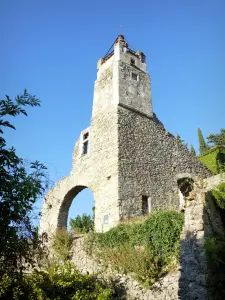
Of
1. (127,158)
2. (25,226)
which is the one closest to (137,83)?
(127,158)

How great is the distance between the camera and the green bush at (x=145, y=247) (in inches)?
304

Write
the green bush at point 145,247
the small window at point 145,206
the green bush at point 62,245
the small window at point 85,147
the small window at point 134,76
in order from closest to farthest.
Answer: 1. the green bush at point 145,247
2. the green bush at point 62,245
3. the small window at point 145,206
4. the small window at point 85,147
5. the small window at point 134,76

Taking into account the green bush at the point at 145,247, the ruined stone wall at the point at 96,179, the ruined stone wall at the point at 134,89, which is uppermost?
the ruined stone wall at the point at 134,89

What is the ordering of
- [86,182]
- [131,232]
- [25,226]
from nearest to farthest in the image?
[25,226]
[131,232]
[86,182]

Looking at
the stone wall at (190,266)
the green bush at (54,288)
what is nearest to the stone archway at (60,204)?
the stone wall at (190,266)

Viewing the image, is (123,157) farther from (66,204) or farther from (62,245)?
(66,204)

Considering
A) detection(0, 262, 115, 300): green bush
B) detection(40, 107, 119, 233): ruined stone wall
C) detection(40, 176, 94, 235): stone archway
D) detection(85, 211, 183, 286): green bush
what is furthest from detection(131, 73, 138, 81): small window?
detection(0, 262, 115, 300): green bush

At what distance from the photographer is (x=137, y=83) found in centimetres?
1587

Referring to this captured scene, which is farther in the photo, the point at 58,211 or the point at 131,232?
the point at 58,211

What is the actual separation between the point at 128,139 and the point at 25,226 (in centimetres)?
972

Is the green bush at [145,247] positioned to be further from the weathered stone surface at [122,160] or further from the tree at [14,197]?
the tree at [14,197]

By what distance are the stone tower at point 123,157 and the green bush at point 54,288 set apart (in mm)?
3912

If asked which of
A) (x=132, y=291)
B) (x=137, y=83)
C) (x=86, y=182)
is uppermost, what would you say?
(x=137, y=83)

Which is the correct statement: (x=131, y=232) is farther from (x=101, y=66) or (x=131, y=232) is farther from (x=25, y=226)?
(x=101, y=66)
